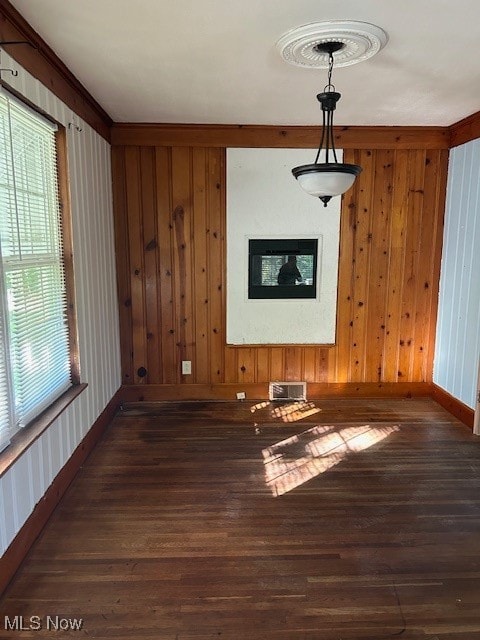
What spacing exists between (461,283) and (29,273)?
339cm

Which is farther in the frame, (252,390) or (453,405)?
(252,390)

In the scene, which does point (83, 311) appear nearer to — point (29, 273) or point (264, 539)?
point (29, 273)

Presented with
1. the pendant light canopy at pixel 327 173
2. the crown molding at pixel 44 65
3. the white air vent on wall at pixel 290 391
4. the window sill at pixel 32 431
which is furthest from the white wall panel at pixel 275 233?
the window sill at pixel 32 431

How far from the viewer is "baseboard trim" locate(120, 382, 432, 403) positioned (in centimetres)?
433

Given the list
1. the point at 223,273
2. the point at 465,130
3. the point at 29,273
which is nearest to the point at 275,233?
the point at 223,273

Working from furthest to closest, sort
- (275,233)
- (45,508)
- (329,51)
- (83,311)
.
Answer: (275,233) < (83,311) < (45,508) < (329,51)

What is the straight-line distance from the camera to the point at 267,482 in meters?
2.89

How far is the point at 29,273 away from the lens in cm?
239

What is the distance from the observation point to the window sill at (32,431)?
1.98 metres

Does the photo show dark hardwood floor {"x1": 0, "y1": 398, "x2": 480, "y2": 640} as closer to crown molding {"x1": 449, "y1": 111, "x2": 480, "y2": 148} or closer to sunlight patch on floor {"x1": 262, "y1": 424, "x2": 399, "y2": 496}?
sunlight patch on floor {"x1": 262, "y1": 424, "x2": 399, "y2": 496}

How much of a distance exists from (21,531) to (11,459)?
45 centimetres

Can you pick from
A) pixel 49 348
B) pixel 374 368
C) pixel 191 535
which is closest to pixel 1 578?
pixel 191 535

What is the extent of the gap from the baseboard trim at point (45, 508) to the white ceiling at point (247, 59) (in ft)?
7.76

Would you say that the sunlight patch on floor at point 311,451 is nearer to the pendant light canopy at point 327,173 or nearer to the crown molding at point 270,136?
the pendant light canopy at point 327,173
